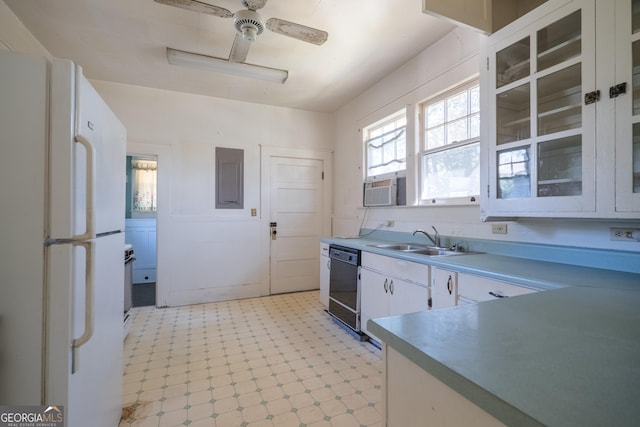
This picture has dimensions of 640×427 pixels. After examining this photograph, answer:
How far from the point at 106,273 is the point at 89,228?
0.37 m

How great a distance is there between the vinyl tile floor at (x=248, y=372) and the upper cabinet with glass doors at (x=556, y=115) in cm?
154

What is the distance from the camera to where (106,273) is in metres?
1.34

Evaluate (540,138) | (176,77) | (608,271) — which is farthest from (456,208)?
(176,77)

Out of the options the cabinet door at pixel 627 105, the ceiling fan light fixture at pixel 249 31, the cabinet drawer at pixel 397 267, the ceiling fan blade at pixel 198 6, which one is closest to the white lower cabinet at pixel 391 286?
the cabinet drawer at pixel 397 267

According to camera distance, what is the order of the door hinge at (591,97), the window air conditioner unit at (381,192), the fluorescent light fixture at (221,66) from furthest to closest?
the window air conditioner unit at (381,192) < the fluorescent light fixture at (221,66) < the door hinge at (591,97)

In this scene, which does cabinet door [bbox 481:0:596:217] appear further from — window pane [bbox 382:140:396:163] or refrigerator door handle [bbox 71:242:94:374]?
refrigerator door handle [bbox 71:242:94:374]

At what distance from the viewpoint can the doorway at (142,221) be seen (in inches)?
186

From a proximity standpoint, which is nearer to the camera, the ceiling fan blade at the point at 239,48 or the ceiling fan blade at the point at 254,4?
the ceiling fan blade at the point at 254,4

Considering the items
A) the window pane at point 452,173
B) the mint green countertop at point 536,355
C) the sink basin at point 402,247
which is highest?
the window pane at point 452,173

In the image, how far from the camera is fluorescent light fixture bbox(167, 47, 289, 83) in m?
2.68

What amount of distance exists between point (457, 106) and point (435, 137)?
338 millimetres

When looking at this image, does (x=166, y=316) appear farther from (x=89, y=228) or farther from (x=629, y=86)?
(x=629, y=86)

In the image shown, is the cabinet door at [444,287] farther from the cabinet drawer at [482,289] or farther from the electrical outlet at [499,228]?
the electrical outlet at [499,228]

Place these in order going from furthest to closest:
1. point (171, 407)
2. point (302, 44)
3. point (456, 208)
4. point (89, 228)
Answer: point (302, 44)
point (456, 208)
point (171, 407)
point (89, 228)
